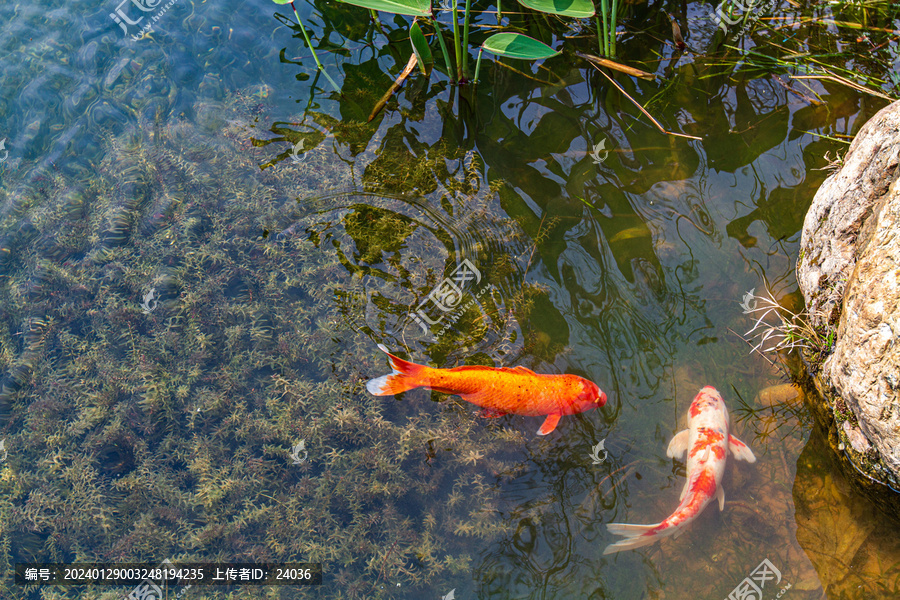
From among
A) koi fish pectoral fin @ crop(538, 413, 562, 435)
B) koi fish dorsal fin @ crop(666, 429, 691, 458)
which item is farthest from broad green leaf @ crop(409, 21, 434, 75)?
koi fish dorsal fin @ crop(666, 429, 691, 458)

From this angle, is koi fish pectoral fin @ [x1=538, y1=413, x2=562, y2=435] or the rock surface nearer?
the rock surface

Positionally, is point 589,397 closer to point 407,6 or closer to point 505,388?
point 505,388

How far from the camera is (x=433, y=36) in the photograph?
5.92m

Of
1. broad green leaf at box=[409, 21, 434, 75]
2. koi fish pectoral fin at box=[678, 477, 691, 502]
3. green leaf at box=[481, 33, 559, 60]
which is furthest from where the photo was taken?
broad green leaf at box=[409, 21, 434, 75]

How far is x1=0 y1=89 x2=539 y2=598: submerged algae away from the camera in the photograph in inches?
140

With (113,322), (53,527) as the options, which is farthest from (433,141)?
(53,527)

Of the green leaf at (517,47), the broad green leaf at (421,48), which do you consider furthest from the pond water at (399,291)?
the green leaf at (517,47)

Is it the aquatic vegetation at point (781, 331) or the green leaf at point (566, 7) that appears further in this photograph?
the green leaf at point (566, 7)

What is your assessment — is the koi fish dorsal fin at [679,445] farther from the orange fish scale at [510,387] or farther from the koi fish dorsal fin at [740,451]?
the orange fish scale at [510,387]

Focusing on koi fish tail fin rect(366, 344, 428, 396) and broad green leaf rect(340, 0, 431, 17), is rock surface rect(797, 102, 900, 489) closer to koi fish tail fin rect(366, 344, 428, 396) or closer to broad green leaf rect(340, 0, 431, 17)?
koi fish tail fin rect(366, 344, 428, 396)

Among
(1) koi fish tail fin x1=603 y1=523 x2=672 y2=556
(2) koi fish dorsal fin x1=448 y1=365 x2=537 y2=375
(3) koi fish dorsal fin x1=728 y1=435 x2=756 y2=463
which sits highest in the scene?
(2) koi fish dorsal fin x1=448 y1=365 x2=537 y2=375

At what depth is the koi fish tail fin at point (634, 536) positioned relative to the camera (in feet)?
11.3

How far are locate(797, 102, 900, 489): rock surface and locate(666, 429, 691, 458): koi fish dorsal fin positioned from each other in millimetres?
1060

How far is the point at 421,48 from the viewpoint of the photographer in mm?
5301
